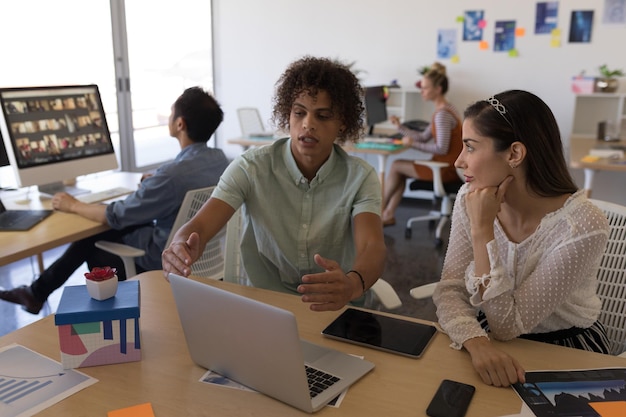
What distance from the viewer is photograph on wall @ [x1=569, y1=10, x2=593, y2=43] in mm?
5133

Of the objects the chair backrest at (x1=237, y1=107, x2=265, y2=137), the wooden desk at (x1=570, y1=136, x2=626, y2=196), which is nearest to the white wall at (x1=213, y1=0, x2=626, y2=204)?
the chair backrest at (x1=237, y1=107, x2=265, y2=137)

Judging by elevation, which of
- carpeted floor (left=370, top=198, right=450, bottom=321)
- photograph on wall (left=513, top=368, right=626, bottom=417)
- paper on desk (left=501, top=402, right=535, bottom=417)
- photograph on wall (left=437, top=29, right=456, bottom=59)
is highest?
photograph on wall (left=437, top=29, right=456, bottom=59)

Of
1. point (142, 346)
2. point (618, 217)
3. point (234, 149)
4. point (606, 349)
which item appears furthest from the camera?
point (234, 149)

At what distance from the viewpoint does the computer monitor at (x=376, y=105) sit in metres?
5.34

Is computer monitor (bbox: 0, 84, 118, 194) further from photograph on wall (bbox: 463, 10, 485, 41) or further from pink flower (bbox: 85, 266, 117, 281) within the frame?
photograph on wall (bbox: 463, 10, 485, 41)

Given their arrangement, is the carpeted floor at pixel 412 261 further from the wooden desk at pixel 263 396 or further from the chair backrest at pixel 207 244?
the wooden desk at pixel 263 396

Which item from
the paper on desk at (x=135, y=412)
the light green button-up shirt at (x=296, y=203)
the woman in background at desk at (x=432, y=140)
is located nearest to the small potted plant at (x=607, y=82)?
the woman in background at desk at (x=432, y=140)

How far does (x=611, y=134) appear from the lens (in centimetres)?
488

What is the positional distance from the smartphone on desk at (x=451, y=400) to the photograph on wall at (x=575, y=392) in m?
0.11

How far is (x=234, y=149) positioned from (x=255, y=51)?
118cm

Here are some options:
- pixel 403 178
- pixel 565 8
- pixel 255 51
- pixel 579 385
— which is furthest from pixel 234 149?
pixel 579 385

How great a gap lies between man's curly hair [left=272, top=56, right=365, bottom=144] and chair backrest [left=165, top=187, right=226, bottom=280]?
532 millimetres

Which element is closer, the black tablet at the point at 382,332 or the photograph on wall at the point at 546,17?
the black tablet at the point at 382,332

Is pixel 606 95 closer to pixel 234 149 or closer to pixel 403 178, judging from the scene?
pixel 403 178
